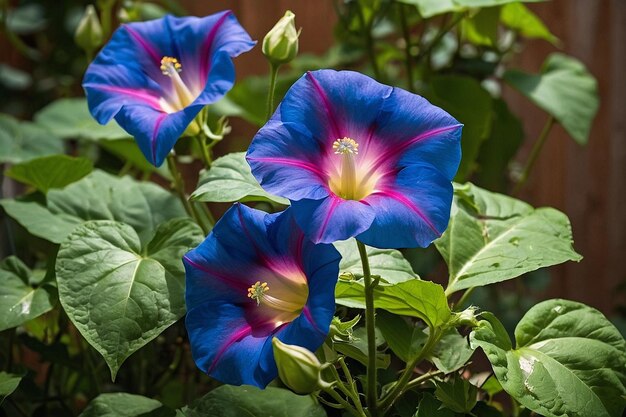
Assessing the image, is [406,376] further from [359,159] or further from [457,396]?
[359,159]

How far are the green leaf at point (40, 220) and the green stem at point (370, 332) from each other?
1.18 feet

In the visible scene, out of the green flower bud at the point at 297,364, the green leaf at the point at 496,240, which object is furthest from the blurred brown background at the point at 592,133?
the green flower bud at the point at 297,364

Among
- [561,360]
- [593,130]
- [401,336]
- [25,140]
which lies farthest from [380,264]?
[593,130]

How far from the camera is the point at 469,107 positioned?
1.14 m

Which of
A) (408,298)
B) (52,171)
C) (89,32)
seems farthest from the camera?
(89,32)

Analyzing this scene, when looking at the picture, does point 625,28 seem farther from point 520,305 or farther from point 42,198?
point 42,198

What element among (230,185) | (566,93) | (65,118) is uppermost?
(230,185)

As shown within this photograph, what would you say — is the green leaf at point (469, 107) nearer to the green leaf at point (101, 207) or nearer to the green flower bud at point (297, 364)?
the green leaf at point (101, 207)

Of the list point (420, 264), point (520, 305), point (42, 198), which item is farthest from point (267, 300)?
point (520, 305)

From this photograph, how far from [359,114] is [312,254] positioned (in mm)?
118

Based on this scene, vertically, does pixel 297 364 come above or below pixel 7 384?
above

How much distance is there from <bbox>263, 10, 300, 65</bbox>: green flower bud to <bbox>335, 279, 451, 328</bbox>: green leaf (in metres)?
0.21

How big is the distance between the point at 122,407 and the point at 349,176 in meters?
0.29

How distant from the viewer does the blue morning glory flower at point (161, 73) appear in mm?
708
